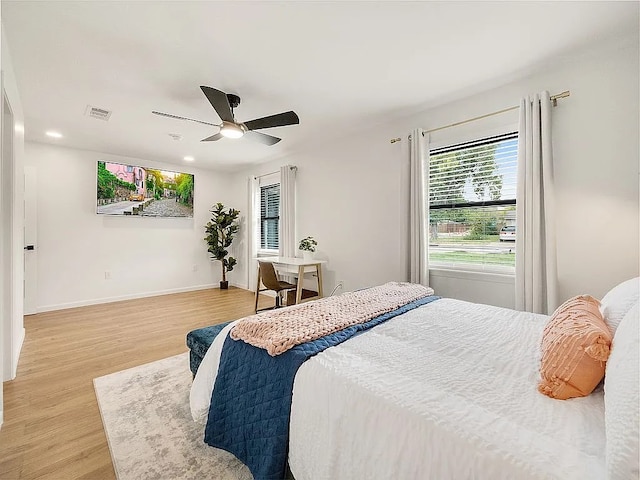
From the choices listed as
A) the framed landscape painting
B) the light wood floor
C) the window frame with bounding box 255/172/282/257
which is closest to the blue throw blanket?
the light wood floor

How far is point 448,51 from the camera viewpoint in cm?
213

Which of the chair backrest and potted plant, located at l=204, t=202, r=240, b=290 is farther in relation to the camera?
potted plant, located at l=204, t=202, r=240, b=290

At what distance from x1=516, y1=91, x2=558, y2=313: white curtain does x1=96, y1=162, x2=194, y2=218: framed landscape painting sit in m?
5.29

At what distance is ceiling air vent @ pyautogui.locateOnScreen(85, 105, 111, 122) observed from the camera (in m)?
3.03

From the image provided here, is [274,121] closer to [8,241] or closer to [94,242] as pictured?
[8,241]

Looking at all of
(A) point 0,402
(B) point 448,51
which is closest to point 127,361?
(A) point 0,402

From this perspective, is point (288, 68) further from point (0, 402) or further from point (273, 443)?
point (0, 402)

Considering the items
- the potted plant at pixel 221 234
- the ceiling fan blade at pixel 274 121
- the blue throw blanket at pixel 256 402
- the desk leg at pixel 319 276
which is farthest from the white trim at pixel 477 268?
the potted plant at pixel 221 234

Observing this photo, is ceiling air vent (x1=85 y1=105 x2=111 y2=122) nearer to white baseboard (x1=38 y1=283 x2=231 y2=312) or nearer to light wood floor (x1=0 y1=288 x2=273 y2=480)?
light wood floor (x1=0 y1=288 x2=273 y2=480)

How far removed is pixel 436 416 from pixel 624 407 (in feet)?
1.37

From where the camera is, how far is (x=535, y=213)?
2.32 meters

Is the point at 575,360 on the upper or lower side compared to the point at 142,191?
lower

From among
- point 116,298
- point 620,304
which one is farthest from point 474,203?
point 116,298

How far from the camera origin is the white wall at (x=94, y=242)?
419 centimetres
